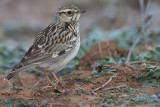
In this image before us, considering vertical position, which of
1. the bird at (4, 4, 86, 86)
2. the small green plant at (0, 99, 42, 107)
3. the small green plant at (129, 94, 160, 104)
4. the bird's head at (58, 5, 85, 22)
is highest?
the bird's head at (58, 5, 85, 22)

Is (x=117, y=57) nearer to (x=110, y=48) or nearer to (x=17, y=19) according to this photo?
(x=110, y=48)

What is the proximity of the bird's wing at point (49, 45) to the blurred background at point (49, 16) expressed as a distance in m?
6.96

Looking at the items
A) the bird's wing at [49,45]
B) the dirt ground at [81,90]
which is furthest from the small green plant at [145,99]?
the bird's wing at [49,45]

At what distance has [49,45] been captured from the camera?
28.0ft

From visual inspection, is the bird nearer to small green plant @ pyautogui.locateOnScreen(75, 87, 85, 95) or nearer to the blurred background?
small green plant @ pyautogui.locateOnScreen(75, 87, 85, 95)

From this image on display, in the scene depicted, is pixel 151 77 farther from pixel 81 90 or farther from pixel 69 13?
pixel 69 13

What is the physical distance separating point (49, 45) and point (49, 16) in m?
11.5

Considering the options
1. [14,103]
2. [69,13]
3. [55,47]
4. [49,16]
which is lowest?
[14,103]

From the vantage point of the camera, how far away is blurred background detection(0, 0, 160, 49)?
17.6m

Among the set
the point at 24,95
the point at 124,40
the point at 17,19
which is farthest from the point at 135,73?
the point at 17,19

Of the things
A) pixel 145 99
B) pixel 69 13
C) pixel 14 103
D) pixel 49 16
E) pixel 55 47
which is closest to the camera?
pixel 145 99

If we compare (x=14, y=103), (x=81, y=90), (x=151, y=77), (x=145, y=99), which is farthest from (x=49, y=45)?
(x=145, y=99)

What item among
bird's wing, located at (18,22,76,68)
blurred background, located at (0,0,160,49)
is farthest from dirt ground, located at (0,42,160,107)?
blurred background, located at (0,0,160,49)

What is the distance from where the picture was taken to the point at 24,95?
7.34 meters
